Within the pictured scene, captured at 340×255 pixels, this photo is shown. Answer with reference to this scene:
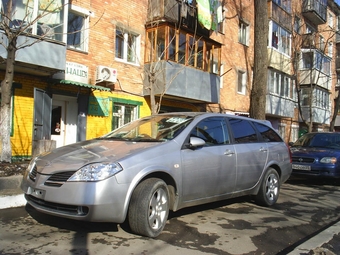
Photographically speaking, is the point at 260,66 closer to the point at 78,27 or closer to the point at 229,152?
the point at 78,27

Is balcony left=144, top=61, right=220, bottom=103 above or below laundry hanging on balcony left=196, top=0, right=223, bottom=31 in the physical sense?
below

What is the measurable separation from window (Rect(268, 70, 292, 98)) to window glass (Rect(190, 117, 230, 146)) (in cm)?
1637

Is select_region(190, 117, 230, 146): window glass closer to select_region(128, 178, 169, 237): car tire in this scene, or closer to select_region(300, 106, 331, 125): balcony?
select_region(128, 178, 169, 237): car tire

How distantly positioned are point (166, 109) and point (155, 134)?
34.0 feet

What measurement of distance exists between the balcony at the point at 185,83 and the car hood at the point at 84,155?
7.79 m

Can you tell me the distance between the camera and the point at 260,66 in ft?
37.5

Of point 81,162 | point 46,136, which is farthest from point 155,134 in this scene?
point 46,136

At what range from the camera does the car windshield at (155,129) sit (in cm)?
465

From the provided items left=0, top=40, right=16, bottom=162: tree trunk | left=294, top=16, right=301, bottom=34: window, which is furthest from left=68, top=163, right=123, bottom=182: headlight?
left=294, top=16, right=301, bottom=34: window

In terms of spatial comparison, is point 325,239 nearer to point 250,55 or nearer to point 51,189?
point 51,189

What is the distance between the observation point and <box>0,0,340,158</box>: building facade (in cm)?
1005

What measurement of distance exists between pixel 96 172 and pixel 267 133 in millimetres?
3914

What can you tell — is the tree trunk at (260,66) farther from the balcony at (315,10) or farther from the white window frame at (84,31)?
the balcony at (315,10)

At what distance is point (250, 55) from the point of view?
20188mm
